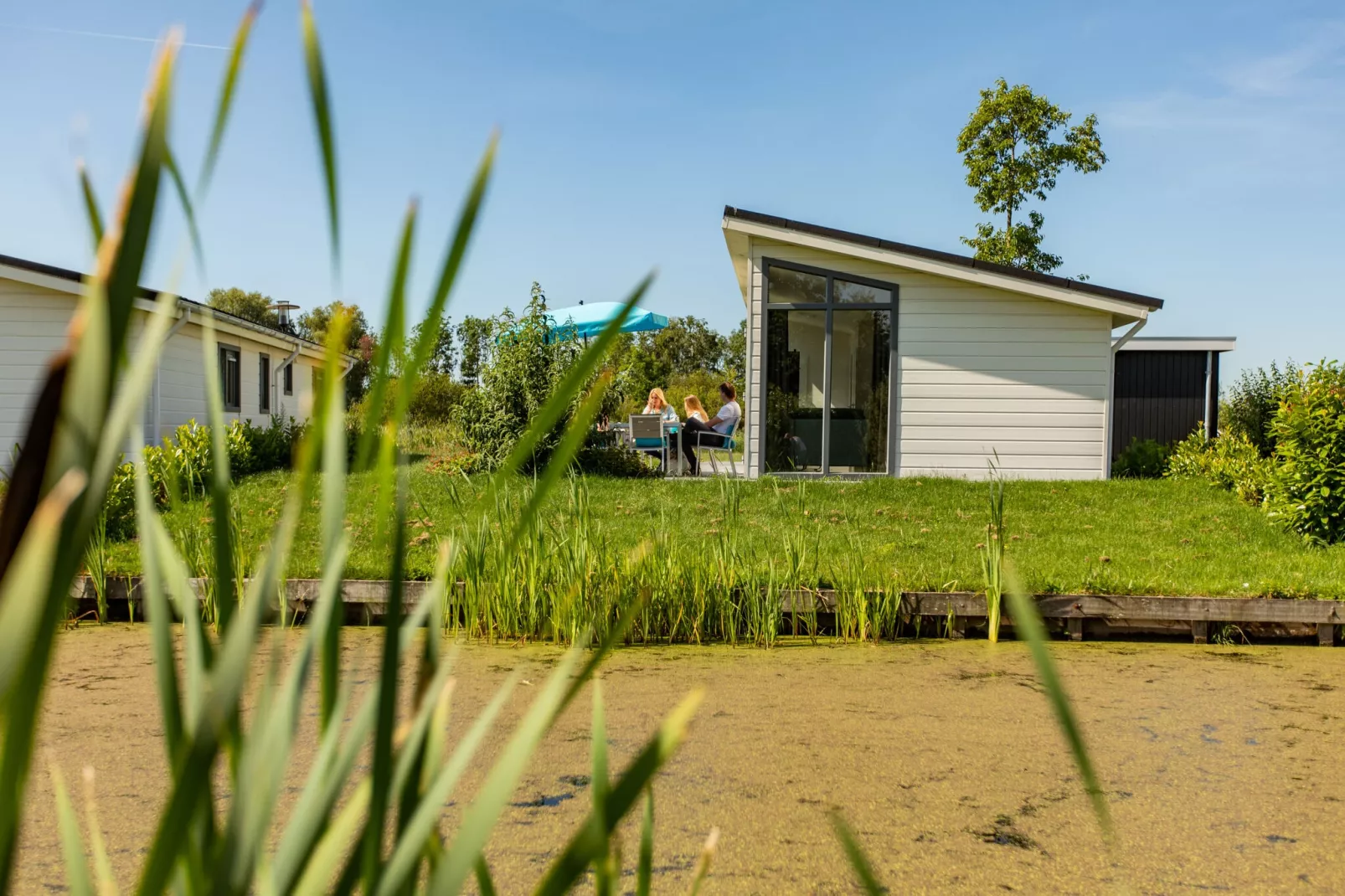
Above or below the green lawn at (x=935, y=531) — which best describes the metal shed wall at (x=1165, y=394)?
above

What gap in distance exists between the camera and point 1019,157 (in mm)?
19344

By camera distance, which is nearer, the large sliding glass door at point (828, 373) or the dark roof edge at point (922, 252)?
the dark roof edge at point (922, 252)

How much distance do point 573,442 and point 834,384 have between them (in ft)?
36.1

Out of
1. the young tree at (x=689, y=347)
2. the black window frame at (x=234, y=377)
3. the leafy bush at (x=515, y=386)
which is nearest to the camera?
the leafy bush at (x=515, y=386)

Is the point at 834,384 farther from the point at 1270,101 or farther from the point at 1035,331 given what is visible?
the point at 1270,101

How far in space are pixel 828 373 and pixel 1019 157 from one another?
33.5 ft

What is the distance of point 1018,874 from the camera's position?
2607 mm

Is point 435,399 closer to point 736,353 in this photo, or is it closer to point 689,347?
point 736,353

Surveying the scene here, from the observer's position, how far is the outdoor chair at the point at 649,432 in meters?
11.4

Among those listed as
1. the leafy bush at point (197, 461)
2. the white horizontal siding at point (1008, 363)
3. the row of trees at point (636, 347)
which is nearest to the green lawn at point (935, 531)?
the leafy bush at point (197, 461)

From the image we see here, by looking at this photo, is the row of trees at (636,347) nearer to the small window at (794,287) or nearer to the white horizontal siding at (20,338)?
the white horizontal siding at (20,338)

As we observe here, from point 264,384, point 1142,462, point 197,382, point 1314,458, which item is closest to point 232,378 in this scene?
point 197,382

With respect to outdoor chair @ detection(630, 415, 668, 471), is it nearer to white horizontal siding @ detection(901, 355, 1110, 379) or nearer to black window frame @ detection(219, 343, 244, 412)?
white horizontal siding @ detection(901, 355, 1110, 379)

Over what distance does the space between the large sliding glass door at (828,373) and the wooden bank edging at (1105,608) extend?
18.7ft
